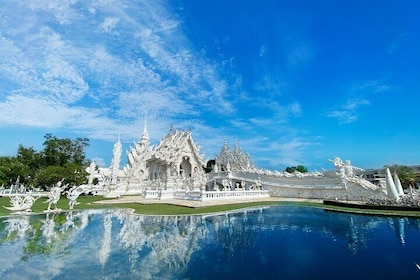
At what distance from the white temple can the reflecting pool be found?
29.5ft

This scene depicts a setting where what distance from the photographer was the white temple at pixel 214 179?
18578mm

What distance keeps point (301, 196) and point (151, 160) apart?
21.0 m

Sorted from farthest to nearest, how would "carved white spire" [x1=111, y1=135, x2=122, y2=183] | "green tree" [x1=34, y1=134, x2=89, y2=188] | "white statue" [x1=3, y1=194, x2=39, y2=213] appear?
"carved white spire" [x1=111, y1=135, x2=122, y2=183]
"green tree" [x1=34, y1=134, x2=89, y2=188]
"white statue" [x1=3, y1=194, x2=39, y2=213]

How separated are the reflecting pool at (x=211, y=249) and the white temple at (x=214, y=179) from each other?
29.5ft

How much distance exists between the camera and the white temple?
18.6 m

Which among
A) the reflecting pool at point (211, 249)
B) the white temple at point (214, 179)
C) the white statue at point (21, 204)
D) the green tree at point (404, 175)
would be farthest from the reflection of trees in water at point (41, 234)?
the green tree at point (404, 175)

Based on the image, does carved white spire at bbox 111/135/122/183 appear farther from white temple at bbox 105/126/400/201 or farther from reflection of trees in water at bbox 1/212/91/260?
reflection of trees in water at bbox 1/212/91/260

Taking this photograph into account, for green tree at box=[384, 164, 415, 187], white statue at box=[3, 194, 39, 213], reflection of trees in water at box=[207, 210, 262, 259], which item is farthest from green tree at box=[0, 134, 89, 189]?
green tree at box=[384, 164, 415, 187]

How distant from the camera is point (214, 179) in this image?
31.4m

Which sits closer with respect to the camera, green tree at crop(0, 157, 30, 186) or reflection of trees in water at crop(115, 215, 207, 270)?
reflection of trees in water at crop(115, 215, 207, 270)

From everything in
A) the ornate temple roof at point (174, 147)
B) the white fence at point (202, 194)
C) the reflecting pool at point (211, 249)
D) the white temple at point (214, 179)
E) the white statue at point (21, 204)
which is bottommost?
the reflecting pool at point (211, 249)

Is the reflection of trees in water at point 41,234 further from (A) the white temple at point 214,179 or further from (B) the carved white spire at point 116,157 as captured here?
(B) the carved white spire at point 116,157

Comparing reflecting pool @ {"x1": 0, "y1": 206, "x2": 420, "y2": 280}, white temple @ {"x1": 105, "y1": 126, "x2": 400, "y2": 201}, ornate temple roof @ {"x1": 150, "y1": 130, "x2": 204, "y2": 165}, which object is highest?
ornate temple roof @ {"x1": 150, "y1": 130, "x2": 204, "y2": 165}

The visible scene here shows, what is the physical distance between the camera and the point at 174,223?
378 inches
